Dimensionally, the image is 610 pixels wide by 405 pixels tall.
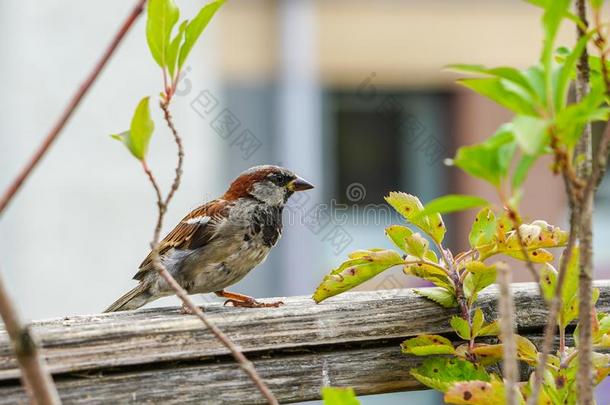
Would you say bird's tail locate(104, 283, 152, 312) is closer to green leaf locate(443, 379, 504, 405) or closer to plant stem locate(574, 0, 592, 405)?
green leaf locate(443, 379, 504, 405)

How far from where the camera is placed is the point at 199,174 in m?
5.18

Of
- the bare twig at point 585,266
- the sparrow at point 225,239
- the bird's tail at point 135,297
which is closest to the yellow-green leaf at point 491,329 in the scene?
the bare twig at point 585,266

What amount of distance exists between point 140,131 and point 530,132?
0.35 meters

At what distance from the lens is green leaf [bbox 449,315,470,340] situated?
119 centimetres

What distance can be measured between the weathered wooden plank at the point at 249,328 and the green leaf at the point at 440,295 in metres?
0.01

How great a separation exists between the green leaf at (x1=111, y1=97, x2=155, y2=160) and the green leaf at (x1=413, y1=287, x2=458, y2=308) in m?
0.49

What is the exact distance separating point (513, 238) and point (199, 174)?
161 inches

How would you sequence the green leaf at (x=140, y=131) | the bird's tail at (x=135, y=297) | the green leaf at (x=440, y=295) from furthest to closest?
the bird's tail at (x=135, y=297)
the green leaf at (x=440, y=295)
the green leaf at (x=140, y=131)

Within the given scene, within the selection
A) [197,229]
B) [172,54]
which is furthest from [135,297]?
[172,54]

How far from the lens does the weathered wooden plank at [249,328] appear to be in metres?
1.06

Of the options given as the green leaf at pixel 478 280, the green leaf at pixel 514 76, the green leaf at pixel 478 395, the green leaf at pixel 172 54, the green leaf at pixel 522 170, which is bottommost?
the green leaf at pixel 478 395

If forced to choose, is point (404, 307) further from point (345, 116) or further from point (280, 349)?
point (345, 116)

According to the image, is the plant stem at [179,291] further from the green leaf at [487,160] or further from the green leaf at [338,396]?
the green leaf at [487,160]

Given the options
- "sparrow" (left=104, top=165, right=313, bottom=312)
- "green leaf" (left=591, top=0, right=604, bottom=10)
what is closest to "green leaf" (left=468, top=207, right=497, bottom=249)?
"green leaf" (left=591, top=0, right=604, bottom=10)
